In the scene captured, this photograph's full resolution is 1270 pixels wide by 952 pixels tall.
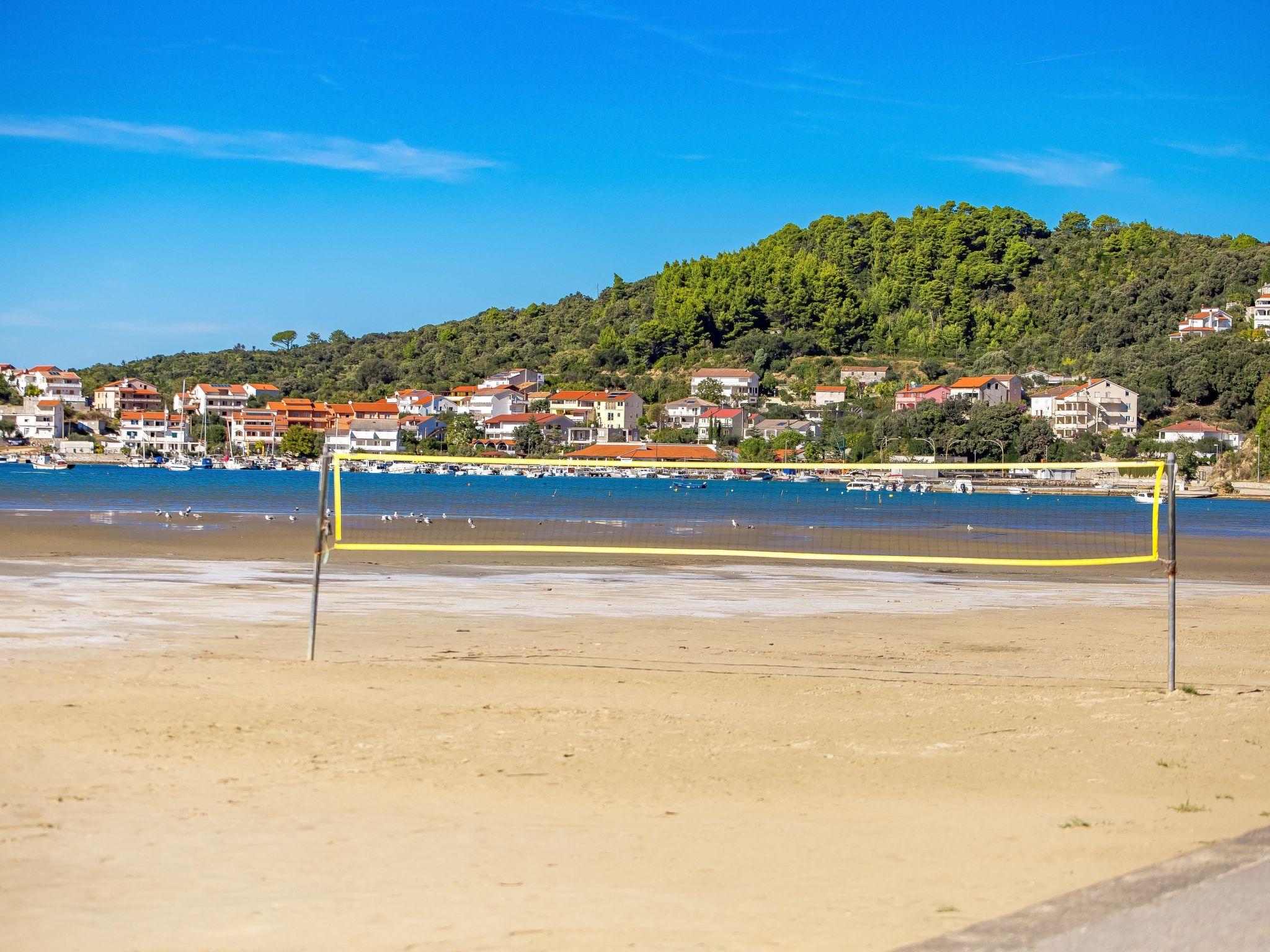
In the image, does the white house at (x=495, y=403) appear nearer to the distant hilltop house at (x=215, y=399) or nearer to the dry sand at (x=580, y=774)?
the distant hilltop house at (x=215, y=399)

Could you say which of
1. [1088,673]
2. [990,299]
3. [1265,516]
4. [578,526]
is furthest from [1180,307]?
[1088,673]

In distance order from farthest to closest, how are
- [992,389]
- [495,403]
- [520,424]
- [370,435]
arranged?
[495,403], [370,435], [520,424], [992,389]

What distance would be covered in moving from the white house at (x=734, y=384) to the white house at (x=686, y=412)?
20.1 feet

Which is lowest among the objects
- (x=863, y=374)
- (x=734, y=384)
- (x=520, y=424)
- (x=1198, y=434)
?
(x=1198, y=434)

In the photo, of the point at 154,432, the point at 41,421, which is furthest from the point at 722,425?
the point at 41,421

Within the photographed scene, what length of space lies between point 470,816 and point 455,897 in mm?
1156

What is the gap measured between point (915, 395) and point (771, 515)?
82.0 metres

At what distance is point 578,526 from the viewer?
1389 inches

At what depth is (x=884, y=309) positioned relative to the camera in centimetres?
16650

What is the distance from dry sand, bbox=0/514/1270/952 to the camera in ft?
15.0

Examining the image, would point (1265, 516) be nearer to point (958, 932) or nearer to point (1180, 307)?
point (958, 932)

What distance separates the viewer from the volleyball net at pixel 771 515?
1557 centimetres

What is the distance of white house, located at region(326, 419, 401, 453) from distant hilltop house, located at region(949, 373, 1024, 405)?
57206 millimetres

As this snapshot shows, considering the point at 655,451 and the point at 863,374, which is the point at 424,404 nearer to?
the point at 655,451
